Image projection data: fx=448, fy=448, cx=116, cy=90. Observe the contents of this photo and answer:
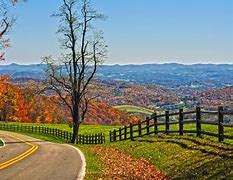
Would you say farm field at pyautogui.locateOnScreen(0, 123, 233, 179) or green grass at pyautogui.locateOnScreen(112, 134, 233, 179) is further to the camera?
farm field at pyautogui.locateOnScreen(0, 123, 233, 179)

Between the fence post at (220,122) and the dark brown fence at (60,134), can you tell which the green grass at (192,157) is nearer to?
the fence post at (220,122)

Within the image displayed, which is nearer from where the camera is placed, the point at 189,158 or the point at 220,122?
the point at 189,158

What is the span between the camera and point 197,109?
75.7 feet

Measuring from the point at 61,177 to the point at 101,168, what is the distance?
345 centimetres

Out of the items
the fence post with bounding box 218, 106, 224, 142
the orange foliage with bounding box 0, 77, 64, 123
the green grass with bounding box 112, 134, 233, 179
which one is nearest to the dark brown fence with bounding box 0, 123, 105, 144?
the orange foliage with bounding box 0, 77, 64, 123

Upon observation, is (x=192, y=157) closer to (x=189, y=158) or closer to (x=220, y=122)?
(x=189, y=158)

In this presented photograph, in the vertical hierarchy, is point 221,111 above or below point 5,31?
below

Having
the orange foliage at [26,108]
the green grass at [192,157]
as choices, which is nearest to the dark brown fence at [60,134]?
the orange foliage at [26,108]

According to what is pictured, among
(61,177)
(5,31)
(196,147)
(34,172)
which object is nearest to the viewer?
(61,177)

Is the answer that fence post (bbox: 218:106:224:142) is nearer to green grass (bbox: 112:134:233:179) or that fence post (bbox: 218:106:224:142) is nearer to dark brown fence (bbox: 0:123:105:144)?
green grass (bbox: 112:134:233:179)

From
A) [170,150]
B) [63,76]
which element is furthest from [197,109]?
[63,76]

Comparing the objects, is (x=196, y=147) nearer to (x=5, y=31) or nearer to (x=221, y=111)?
(x=221, y=111)

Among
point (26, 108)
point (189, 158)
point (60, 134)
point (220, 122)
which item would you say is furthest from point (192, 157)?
point (26, 108)

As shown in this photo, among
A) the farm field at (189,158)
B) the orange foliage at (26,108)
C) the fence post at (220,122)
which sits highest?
the fence post at (220,122)
